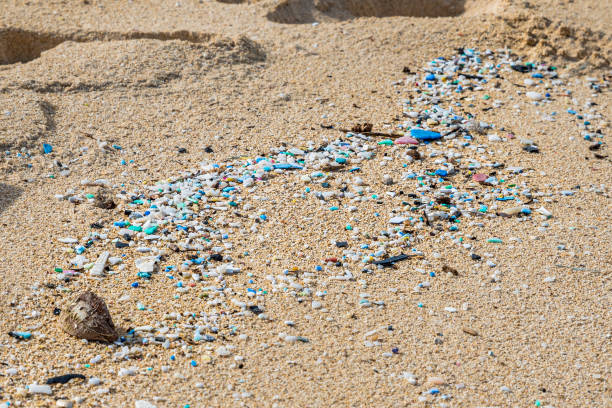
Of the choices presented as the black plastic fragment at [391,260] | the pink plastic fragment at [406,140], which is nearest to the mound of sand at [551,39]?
the pink plastic fragment at [406,140]

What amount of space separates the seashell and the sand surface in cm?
5

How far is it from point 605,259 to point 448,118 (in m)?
1.46

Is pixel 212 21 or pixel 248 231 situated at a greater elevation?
pixel 212 21

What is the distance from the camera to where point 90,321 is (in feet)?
8.10

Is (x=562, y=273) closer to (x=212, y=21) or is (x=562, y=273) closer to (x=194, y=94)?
(x=194, y=94)

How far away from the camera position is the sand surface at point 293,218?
2436 mm

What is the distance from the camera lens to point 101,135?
12.5ft

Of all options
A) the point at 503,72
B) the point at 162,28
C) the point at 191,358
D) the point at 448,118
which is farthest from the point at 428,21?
the point at 191,358

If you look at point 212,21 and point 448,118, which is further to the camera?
point 212,21

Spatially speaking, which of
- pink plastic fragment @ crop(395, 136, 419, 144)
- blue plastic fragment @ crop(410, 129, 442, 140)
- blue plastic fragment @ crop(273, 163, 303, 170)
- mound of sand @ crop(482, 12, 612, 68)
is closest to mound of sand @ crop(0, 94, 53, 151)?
blue plastic fragment @ crop(273, 163, 303, 170)

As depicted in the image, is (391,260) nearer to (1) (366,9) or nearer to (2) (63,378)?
(2) (63,378)

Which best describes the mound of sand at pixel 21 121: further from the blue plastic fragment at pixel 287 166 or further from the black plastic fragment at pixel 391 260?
the black plastic fragment at pixel 391 260

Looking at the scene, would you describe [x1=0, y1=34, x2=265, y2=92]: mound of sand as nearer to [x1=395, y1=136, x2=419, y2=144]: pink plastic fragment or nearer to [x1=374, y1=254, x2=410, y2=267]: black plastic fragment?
[x1=395, y1=136, x2=419, y2=144]: pink plastic fragment

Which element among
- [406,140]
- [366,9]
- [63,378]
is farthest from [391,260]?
[366,9]
